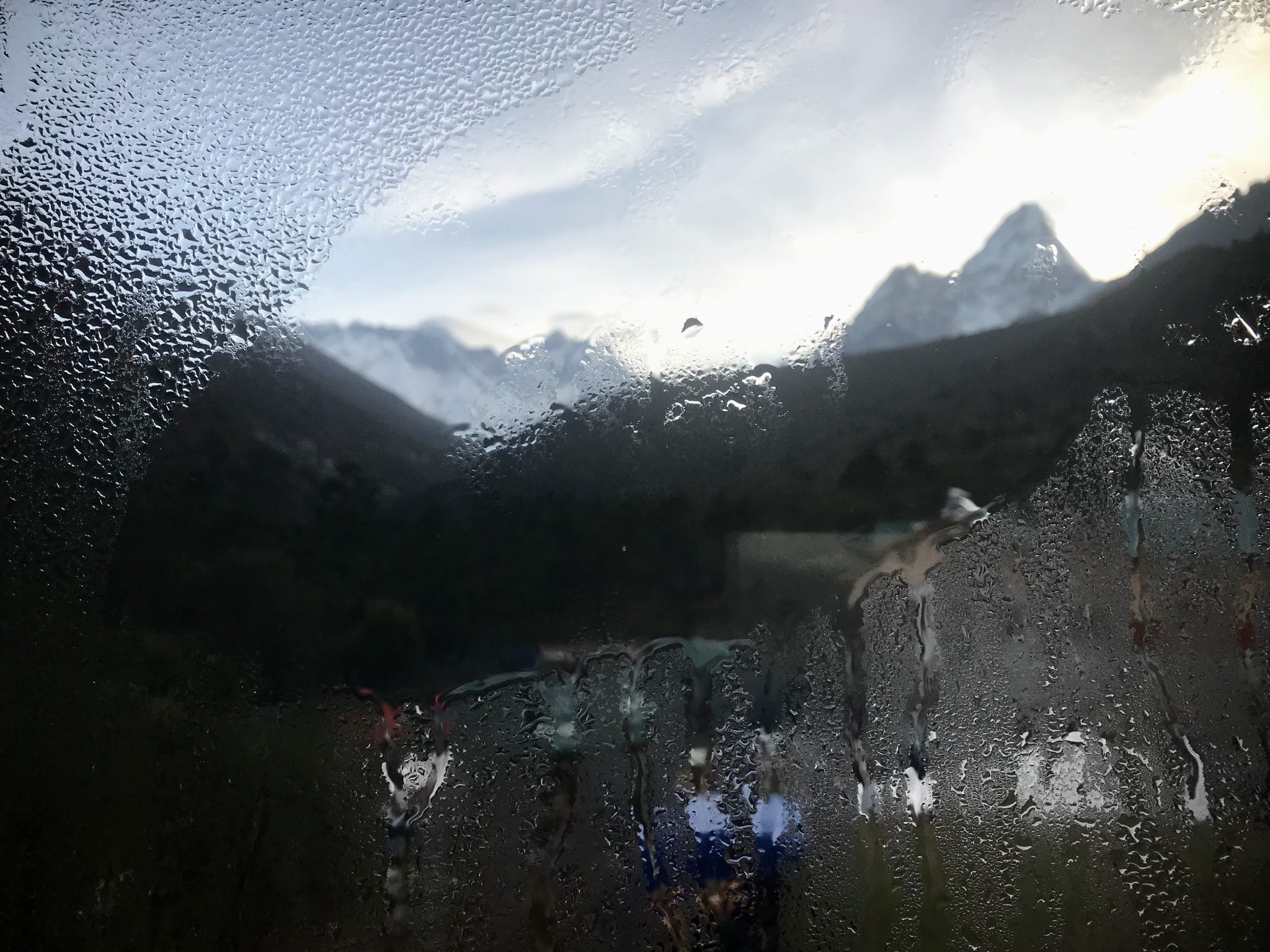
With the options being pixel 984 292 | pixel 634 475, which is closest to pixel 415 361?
pixel 634 475

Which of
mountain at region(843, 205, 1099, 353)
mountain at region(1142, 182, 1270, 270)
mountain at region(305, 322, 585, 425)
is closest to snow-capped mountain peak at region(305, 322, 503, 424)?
mountain at region(305, 322, 585, 425)

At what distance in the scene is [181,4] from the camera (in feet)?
3.04

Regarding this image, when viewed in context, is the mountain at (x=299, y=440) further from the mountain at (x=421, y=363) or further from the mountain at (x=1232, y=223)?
the mountain at (x=1232, y=223)

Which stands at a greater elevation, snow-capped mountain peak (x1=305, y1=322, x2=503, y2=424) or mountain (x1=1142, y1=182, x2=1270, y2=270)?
mountain (x1=1142, y1=182, x2=1270, y2=270)

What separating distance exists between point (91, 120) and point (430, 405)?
0.58 m

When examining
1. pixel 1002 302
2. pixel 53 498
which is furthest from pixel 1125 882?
Answer: pixel 53 498

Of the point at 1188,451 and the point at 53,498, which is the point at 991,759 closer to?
the point at 1188,451

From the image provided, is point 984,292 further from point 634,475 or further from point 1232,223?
point 634,475

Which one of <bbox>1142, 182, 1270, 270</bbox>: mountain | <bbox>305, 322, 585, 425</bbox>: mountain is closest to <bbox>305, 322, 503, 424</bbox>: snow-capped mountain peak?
<bbox>305, 322, 585, 425</bbox>: mountain

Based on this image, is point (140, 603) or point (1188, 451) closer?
point (140, 603)

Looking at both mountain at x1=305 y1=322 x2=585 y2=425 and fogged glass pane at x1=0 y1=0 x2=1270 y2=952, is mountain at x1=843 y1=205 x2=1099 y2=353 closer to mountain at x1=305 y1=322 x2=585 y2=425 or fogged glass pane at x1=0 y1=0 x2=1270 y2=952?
fogged glass pane at x1=0 y1=0 x2=1270 y2=952

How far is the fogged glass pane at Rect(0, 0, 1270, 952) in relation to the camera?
0.88 meters

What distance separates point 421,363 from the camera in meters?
0.91

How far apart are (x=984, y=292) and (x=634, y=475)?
1.76ft
